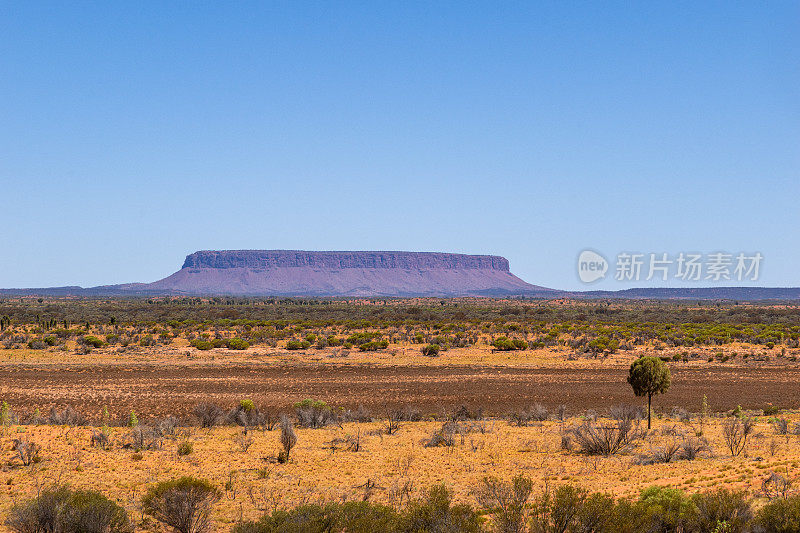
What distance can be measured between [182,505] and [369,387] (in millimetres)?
18822

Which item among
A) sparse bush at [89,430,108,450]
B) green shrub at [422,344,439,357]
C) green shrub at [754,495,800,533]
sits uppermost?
green shrub at [754,495,800,533]

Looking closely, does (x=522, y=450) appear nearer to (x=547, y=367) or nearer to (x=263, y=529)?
(x=263, y=529)

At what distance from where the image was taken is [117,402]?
2355cm

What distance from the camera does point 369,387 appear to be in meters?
28.0

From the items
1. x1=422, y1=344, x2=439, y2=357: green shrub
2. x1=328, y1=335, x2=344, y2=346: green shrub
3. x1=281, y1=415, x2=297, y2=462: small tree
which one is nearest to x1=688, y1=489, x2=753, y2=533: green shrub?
x1=281, y1=415, x2=297, y2=462: small tree

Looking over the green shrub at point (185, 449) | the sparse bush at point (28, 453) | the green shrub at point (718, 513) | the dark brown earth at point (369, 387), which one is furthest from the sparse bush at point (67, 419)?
the green shrub at point (718, 513)

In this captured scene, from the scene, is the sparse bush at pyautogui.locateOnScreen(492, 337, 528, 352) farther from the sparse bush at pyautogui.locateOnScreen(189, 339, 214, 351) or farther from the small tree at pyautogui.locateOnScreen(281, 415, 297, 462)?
the small tree at pyautogui.locateOnScreen(281, 415, 297, 462)

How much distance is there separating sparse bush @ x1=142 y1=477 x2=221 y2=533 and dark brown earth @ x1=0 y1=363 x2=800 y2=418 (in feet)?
39.4

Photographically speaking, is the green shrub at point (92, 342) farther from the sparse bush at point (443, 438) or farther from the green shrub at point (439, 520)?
the green shrub at point (439, 520)

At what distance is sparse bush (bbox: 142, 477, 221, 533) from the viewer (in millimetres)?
9312

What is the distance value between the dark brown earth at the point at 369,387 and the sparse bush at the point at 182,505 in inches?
473

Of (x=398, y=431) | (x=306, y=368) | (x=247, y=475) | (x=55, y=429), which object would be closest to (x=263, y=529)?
(x=247, y=475)

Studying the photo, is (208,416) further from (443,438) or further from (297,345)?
(297,345)

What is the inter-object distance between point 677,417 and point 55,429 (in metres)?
19.4
